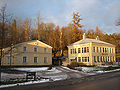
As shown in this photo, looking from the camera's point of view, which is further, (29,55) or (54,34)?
(54,34)

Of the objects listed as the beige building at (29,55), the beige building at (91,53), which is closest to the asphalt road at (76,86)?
the beige building at (29,55)

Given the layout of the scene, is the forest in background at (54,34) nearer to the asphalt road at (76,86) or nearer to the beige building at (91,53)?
the beige building at (91,53)

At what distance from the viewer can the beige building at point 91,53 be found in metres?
36.7

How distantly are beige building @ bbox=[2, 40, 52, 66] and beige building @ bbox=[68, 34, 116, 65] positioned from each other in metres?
7.81

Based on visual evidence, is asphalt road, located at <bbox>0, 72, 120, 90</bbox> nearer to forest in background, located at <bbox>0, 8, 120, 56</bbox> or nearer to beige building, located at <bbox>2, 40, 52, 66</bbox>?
beige building, located at <bbox>2, 40, 52, 66</bbox>

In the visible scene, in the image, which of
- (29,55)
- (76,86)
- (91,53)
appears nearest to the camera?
(76,86)

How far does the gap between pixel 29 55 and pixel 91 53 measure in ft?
53.3

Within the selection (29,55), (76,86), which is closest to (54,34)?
(29,55)

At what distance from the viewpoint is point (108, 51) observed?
41.8 m

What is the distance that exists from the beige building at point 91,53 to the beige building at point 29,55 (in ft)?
25.6

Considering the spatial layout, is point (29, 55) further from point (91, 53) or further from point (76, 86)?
point (76, 86)

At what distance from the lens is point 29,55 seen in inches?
1375

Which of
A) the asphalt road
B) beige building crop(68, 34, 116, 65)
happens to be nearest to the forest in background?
beige building crop(68, 34, 116, 65)

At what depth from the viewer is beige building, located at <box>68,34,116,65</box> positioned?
36.7 meters
